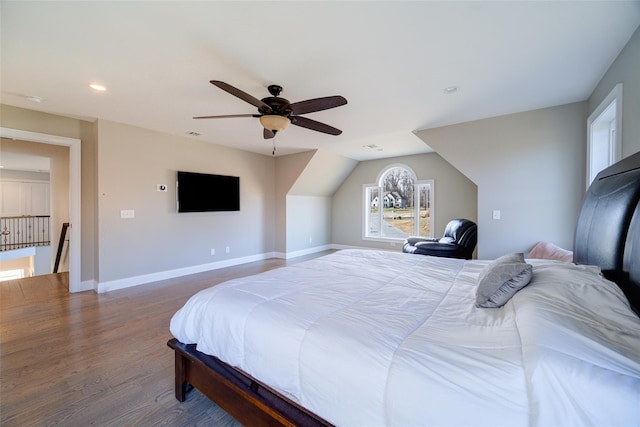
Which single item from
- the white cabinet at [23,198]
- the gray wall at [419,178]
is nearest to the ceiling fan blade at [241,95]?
the gray wall at [419,178]

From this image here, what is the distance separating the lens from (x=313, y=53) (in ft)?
6.86

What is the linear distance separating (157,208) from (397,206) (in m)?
5.19

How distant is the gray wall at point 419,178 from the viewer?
5.43 m

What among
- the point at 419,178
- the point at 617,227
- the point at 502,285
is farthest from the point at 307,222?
the point at 617,227

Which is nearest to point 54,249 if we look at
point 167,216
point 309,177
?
point 167,216

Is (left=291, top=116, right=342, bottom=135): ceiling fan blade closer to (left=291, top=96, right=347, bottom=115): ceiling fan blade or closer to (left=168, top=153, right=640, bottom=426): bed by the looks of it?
(left=291, top=96, right=347, bottom=115): ceiling fan blade

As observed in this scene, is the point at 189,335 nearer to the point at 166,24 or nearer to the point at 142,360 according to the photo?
the point at 142,360

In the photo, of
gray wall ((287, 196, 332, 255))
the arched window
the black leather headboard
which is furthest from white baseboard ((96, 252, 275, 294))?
the black leather headboard

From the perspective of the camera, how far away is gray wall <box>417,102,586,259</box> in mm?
3191

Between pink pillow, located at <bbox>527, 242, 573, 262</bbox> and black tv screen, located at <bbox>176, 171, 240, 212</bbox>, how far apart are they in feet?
16.4

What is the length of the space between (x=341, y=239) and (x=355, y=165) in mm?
2124

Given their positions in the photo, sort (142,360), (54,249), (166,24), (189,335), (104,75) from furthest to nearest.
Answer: (54,249), (104,75), (142,360), (166,24), (189,335)

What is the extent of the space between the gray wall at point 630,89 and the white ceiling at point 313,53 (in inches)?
3.7

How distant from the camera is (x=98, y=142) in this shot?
3.64 metres
